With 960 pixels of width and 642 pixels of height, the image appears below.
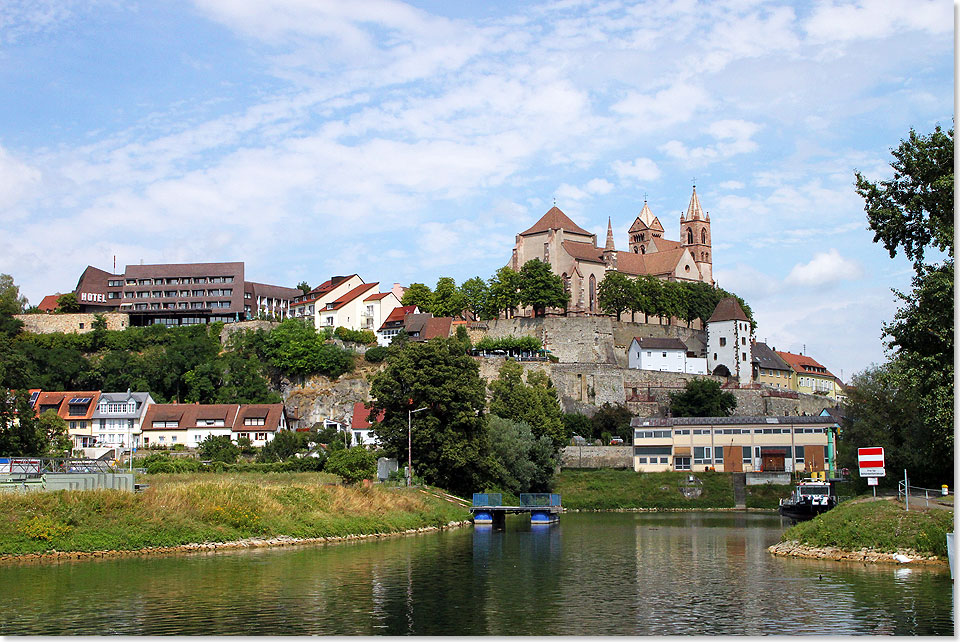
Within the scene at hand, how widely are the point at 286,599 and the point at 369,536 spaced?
18965mm

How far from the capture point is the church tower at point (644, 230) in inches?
6058

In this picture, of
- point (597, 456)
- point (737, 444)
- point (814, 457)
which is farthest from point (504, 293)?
point (814, 457)

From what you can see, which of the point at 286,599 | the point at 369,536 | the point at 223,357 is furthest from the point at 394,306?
the point at 286,599

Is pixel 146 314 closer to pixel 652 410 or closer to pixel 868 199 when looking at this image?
pixel 652 410

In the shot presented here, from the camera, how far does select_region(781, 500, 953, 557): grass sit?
31453 millimetres

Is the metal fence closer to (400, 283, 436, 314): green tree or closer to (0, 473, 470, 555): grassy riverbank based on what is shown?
(0, 473, 470, 555): grassy riverbank

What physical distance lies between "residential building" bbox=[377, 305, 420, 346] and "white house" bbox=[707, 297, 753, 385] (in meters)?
32.9

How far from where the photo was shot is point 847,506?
3838 centimetres

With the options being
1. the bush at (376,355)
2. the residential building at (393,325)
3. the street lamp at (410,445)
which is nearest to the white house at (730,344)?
the residential building at (393,325)

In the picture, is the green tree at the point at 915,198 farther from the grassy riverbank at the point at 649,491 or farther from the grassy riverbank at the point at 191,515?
the grassy riverbank at the point at 649,491

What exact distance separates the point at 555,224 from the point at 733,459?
158ft

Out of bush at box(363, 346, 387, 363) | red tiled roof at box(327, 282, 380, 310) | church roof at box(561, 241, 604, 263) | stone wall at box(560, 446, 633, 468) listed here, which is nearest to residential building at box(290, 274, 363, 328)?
red tiled roof at box(327, 282, 380, 310)

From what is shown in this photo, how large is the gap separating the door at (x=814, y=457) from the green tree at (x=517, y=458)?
2163cm

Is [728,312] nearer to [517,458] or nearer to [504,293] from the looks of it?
[504,293]
